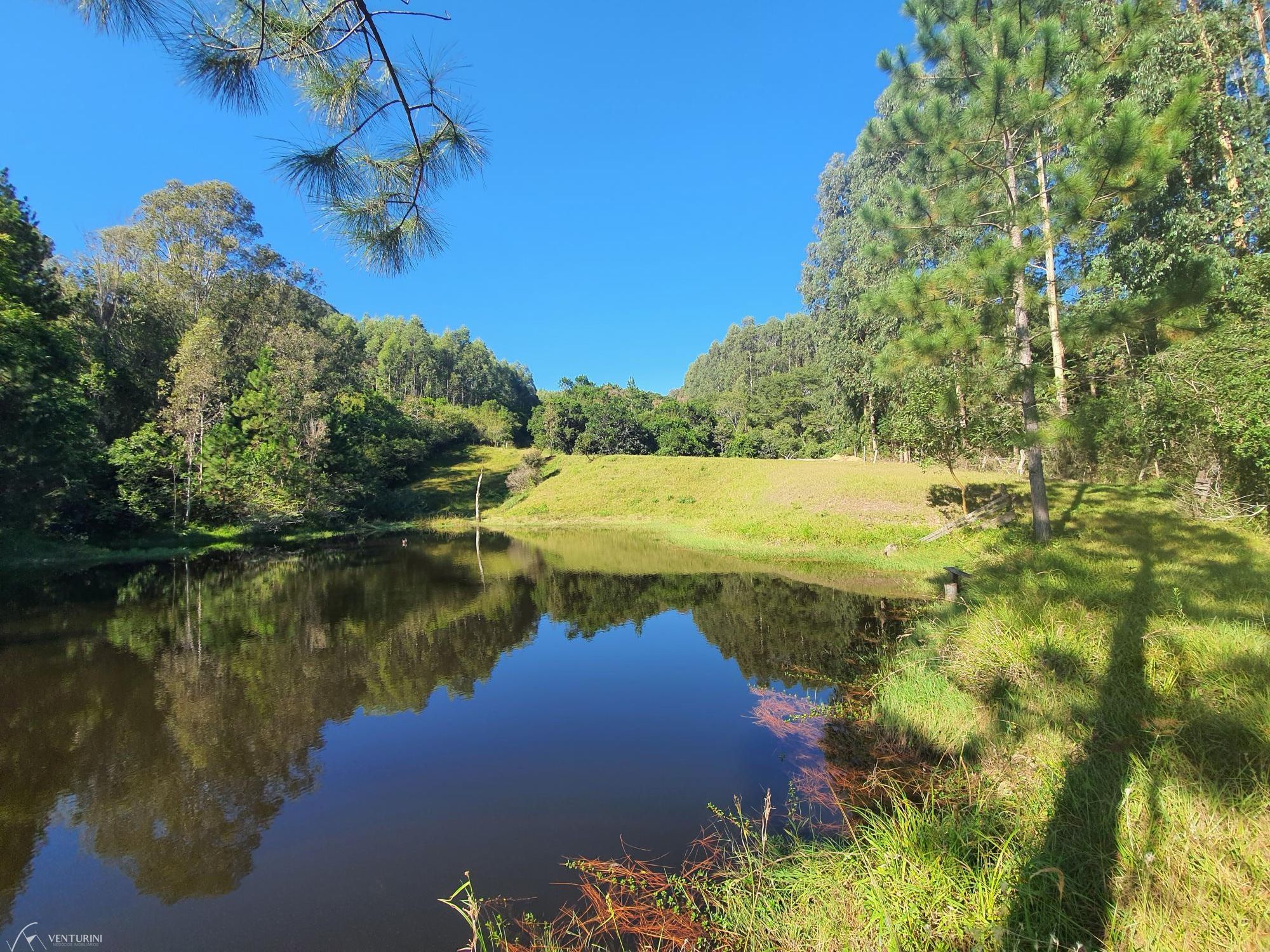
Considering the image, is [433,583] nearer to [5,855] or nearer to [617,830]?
[5,855]

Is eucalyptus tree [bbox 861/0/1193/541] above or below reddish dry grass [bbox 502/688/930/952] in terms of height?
above

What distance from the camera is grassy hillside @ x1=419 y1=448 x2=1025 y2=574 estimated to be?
1852 centimetres

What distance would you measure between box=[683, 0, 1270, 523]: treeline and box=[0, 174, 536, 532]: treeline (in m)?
24.5

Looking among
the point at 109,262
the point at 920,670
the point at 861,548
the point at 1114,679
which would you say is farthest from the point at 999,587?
the point at 109,262

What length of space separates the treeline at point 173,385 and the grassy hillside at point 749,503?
37.4ft

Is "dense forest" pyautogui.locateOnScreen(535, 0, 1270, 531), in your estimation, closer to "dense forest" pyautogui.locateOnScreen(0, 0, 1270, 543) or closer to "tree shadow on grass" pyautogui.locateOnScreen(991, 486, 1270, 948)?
"dense forest" pyautogui.locateOnScreen(0, 0, 1270, 543)

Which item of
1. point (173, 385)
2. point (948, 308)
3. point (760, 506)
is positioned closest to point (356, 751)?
point (948, 308)

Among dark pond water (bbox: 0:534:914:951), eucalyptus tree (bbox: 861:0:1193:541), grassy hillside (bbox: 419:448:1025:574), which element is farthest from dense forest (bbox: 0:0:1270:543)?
dark pond water (bbox: 0:534:914:951)

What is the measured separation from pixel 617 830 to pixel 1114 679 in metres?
4.68

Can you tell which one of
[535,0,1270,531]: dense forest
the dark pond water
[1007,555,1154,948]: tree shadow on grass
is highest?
[535,0,1270,531]: dense forest

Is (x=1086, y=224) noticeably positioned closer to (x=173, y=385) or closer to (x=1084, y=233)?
(x=1084, y=233)

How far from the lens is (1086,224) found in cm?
902

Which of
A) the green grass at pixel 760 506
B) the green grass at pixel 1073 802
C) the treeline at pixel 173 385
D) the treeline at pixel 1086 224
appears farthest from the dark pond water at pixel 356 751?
the treeline at pixel 173 385

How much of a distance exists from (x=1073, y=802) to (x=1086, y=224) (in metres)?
10.2
